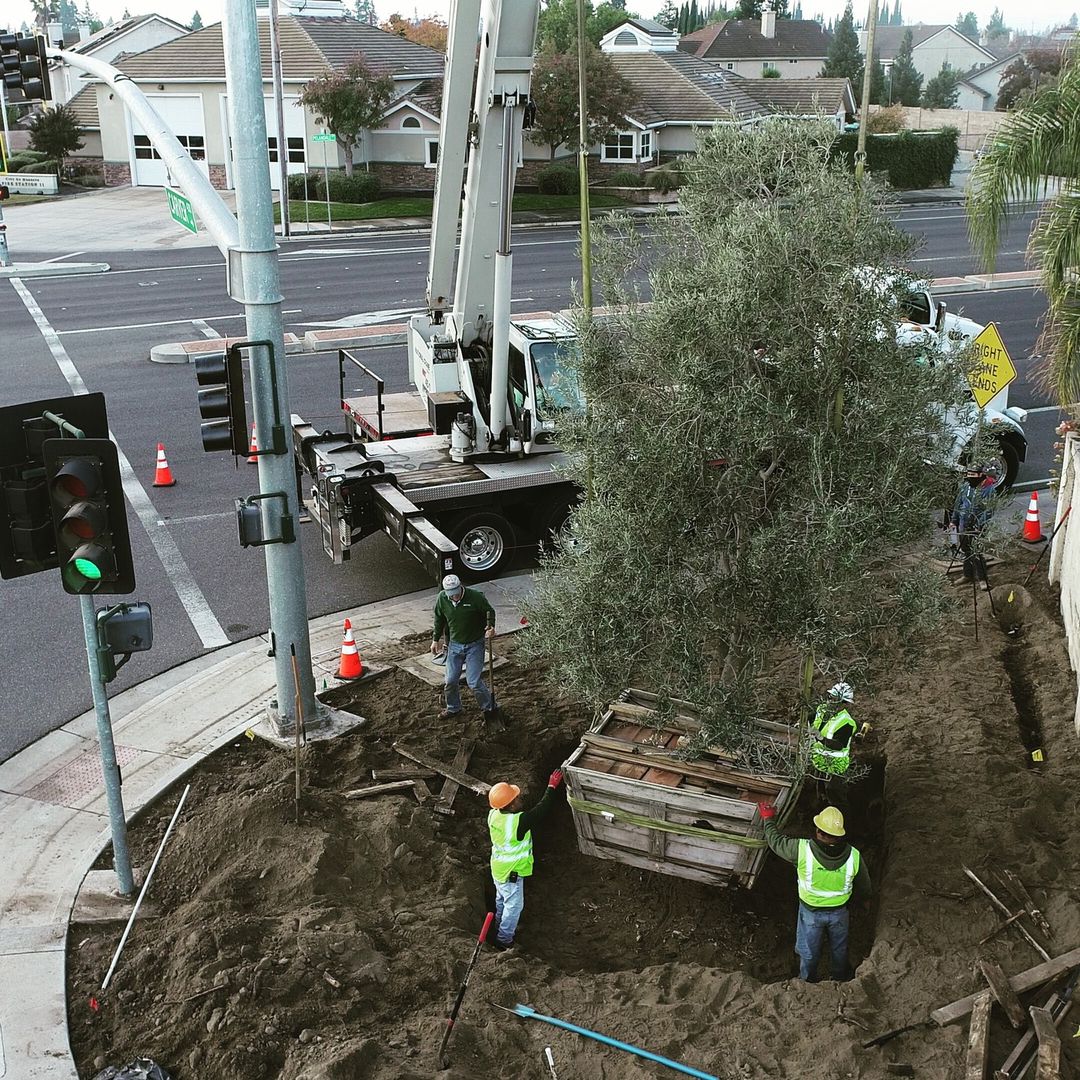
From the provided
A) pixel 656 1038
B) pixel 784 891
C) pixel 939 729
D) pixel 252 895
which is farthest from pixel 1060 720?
pixel 252 895

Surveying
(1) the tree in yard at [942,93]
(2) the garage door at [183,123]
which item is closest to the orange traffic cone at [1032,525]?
(2) the garage door at [183,123]

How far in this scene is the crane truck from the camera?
1192 centimetres

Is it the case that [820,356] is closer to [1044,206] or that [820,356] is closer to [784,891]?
[784,891]

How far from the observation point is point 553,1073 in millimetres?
6590

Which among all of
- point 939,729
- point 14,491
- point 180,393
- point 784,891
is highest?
point 14,491

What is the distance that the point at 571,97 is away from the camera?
43750 mm

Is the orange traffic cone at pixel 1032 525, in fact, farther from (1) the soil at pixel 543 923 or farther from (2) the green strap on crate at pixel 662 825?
(2) the green strap on crate at pixel 662 825

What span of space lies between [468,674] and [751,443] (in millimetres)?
4473

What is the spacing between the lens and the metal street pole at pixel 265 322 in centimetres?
869

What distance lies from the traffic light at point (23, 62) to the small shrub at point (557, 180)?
35.5 m

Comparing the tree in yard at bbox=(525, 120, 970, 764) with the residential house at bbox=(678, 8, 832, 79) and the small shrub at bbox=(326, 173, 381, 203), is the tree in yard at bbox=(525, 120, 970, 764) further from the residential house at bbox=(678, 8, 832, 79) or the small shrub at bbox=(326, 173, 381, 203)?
the residential house at bbox=(678, 8, 832, 79)

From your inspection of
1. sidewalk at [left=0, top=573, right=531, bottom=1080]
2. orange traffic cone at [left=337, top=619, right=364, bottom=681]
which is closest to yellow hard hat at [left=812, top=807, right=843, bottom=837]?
sidewalk at [left=0, top=573, right=531, bottom=1080]

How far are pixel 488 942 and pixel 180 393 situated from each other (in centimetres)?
1588

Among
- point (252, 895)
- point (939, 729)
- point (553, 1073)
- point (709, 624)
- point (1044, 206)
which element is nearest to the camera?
point (553, 1073)
